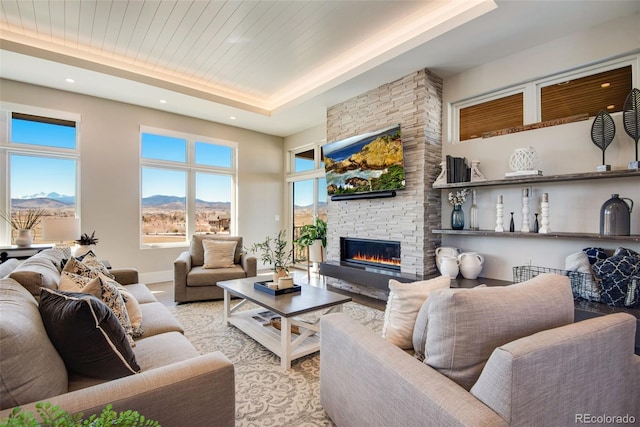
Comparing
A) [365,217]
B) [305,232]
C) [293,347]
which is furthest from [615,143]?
[305,232]

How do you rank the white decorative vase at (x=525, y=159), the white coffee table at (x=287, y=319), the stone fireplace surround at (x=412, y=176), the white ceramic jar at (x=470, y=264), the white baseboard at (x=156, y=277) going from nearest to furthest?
the white coffee table at (x=287, y=319) < the white decorative vase at (x=525, y=159) < the white ceramic jar at (x=470, y=264) < the stone fireplace surround at (x=412, y=176) < the white baseboard at (x=156, y=277)

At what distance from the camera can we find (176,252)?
548 centimetres

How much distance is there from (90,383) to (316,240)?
4132mm

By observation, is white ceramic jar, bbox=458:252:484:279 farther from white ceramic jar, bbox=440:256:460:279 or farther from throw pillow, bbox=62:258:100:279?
throw pillow, bbox=62:258:100:279

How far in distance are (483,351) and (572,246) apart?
2.67m

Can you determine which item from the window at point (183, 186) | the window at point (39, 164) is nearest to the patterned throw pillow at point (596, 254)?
the window at point (183, 186)

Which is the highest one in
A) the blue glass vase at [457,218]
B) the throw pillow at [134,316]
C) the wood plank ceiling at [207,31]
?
the wood plank ceiling at [207,31]

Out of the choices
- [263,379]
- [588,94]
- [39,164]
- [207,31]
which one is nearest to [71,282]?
[263,379]

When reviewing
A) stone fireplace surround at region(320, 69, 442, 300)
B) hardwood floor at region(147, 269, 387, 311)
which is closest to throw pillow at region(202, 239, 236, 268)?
hardwood floor at region(147, 269, 387, 311)

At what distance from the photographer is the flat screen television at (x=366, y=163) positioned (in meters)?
3.87

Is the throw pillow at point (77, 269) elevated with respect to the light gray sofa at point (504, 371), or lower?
elevated

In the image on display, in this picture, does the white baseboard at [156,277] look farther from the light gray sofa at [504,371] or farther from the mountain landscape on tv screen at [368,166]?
the light gray sofa at [504,371]

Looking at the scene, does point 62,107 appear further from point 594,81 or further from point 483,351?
point 594,81

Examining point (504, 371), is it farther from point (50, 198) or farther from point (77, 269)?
point (50, 198)
